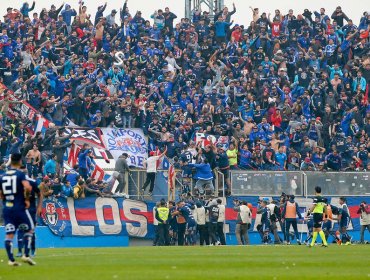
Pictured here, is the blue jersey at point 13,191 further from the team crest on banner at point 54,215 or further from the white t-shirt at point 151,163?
the white t-shirt at point 151,163

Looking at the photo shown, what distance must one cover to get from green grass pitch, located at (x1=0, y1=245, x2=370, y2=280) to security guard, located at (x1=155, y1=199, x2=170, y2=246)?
14389 mm

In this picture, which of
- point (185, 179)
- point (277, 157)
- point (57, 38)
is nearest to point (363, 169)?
point (277, 157)

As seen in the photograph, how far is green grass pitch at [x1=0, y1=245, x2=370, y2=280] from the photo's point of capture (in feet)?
68.5

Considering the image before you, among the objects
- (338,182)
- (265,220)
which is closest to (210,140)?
(265,220)

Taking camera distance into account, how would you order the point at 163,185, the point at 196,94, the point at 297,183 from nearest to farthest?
1. the point at 163,185
2. the point at 297,183
3. the point at 196,94

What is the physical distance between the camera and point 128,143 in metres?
47.5

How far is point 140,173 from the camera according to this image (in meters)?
45.8

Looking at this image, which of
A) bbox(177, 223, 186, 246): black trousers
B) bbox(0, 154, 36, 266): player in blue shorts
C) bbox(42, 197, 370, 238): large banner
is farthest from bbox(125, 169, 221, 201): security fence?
bbox(0, 154, 36, 266): player in blue shorts

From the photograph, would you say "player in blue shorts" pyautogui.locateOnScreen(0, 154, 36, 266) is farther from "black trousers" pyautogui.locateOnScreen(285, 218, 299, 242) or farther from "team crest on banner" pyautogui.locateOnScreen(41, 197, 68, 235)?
"black trousers" pyautogui.locateOnScreen(285, 218, 299, 242)

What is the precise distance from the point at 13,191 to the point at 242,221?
78.7 ft

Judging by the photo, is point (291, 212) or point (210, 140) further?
point (210, 140)

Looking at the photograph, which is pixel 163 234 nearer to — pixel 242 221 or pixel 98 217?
pixel 98 217

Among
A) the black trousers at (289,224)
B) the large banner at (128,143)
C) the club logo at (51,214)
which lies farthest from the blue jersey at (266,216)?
the club logo at (51,214)

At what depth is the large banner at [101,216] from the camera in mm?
43688
